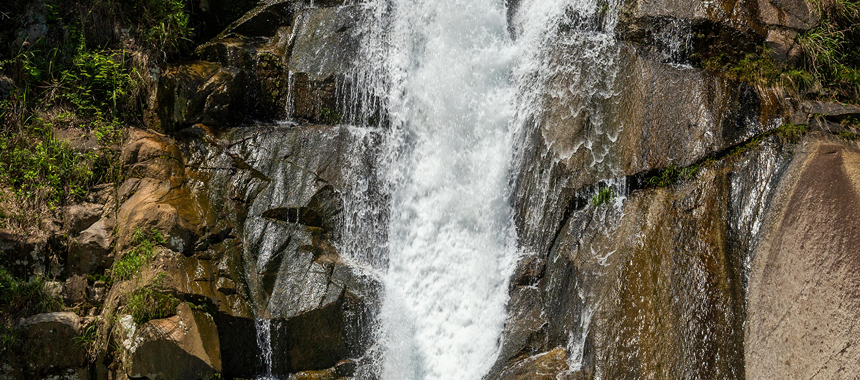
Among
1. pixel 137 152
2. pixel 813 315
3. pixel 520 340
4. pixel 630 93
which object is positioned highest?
pixel 630 93

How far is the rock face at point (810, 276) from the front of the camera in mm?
4344

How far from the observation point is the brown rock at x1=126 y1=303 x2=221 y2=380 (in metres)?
5.23

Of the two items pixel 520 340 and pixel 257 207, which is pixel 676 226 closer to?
pixel 520 340

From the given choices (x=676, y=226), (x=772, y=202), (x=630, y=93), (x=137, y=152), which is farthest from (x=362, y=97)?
(x=772, y=202)

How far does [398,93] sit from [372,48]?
25.7 inches

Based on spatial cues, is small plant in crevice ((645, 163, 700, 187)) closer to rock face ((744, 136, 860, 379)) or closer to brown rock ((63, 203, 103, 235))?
rock face ((744, 136, 860, 379))

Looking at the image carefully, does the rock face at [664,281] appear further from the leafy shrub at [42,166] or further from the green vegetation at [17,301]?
the leafy shrub at [42,166]

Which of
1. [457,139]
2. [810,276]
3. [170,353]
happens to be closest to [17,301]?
[170,353]

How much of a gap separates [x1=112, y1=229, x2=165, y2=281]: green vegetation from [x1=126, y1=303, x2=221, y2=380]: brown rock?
641 mm

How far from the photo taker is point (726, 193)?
16.4ft

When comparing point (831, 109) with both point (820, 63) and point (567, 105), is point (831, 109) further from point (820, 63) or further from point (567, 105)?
point (567, 105)

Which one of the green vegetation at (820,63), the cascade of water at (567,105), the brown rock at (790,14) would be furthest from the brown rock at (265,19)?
the brown rock at (790,14)

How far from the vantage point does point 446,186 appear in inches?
260

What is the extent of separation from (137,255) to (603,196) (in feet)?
15.0
